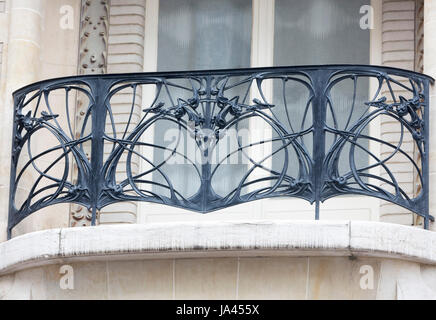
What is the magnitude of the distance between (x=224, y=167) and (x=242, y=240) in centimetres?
170

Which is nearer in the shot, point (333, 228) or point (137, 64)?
point (333, 228)

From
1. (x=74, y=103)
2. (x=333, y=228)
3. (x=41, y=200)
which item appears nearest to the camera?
(x=333, y=228)

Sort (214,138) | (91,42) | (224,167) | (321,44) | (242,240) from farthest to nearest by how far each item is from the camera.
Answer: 1. (91,42)
2. (321,44)
3. (224,167)
4. (214,138)
5. (242,240)

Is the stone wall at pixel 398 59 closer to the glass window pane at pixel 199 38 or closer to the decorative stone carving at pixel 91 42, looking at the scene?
the glass window pane at pixel 199 38

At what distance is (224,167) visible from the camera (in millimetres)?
11773

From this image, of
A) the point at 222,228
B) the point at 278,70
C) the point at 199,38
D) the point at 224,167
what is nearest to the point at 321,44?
the point at 199,38

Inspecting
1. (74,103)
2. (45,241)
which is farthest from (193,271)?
(74,103)

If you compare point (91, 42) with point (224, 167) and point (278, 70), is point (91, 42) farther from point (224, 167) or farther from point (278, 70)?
point (278, 70)

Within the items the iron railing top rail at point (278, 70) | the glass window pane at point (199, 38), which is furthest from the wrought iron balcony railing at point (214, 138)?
the glass window pane at point (199, 38)

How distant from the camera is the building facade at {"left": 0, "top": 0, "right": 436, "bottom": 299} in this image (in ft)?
33.6

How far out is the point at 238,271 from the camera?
10375mm

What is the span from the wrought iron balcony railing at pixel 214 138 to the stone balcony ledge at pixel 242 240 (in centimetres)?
26

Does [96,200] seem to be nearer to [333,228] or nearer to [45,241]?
[45,241]

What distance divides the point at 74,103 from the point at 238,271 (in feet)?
7.64
